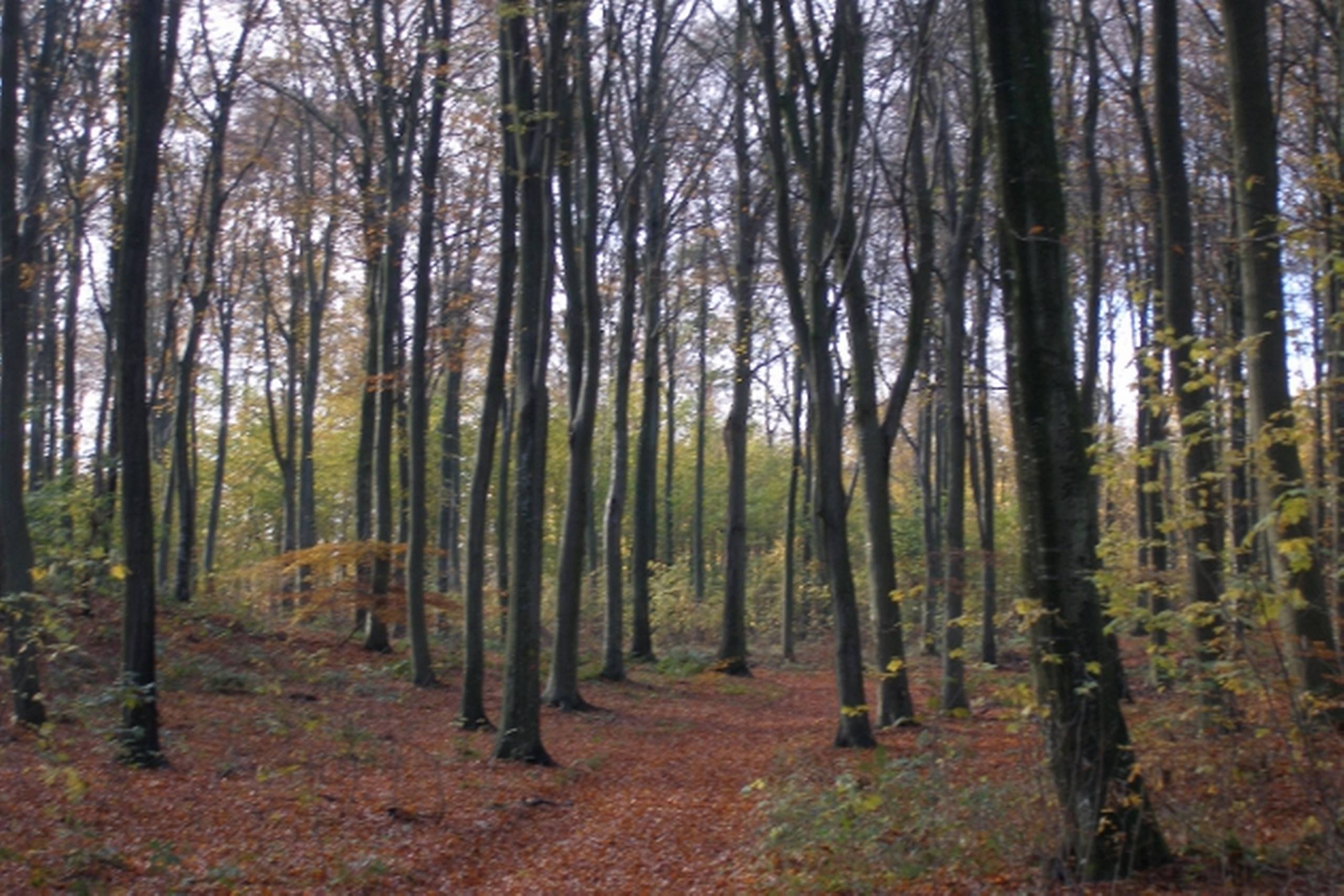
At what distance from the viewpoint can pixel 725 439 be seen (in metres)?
25.5

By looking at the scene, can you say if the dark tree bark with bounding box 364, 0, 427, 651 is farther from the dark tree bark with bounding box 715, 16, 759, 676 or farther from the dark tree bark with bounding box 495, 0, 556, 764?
the dark tree bark with bounding box 715, 16, 759, 676

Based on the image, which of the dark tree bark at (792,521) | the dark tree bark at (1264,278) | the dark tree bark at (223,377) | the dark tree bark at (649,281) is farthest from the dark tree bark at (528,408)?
the dark tree bark at (223,377)

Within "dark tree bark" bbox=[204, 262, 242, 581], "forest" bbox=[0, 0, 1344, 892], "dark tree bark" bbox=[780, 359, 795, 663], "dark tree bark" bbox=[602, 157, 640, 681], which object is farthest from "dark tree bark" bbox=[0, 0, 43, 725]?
"dark tree bark" bbox=[780, 359, 795, 663]

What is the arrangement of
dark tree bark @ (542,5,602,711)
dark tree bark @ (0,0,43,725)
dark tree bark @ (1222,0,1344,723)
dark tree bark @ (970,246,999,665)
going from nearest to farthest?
dark tree bark @ (1222,0,1344,723) < dark tree bark @ (0,0,43,725) < dark tree bark @ (542,5,602,711) < dark tree bark @ (970,246,999,665)

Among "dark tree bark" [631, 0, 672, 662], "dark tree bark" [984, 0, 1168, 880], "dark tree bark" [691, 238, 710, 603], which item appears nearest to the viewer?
"dark tree bark" [984, 0, 1168, 880]

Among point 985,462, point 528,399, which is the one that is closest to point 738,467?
point 985,462

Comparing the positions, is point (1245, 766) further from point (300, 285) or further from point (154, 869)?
point (300, 285)

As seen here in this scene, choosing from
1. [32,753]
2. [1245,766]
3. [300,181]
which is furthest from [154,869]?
[300,181]

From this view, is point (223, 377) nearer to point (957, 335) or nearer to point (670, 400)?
point (670, 400)

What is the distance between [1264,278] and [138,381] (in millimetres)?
10619

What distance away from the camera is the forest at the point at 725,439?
22.3 ft

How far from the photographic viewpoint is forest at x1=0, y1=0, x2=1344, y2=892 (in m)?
6.81

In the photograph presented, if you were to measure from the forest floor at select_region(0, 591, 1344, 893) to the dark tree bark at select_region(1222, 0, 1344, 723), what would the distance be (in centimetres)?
124

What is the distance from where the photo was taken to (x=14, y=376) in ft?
39.2
